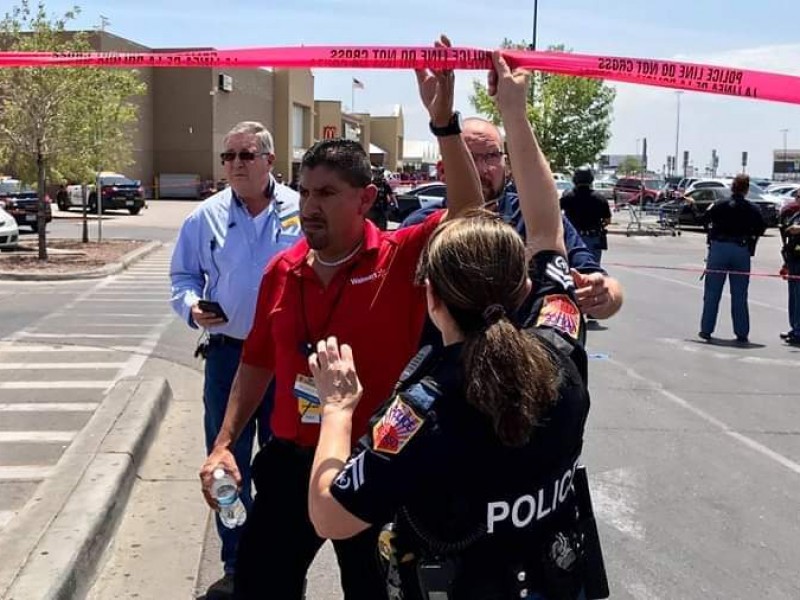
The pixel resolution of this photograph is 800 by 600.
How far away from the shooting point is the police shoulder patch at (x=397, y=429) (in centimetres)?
183

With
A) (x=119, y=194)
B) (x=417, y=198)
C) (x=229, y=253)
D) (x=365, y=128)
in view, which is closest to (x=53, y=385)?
(x=229, y=253)

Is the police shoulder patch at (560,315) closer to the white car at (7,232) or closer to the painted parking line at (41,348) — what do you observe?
the painted parking line at (41,348)

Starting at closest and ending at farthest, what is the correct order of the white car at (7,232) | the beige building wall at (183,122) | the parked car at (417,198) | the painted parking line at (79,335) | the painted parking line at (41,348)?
the painted parking line at (41,348) < the painted parking line at (79,335) < the white car at (7,232) < the parked car at (417,198) < the beige building wall at (183,122)

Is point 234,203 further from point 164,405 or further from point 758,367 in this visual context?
point 758,367

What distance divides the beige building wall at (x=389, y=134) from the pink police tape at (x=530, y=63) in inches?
3761

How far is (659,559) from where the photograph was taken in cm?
445

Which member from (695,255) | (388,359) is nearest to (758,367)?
(388,359)

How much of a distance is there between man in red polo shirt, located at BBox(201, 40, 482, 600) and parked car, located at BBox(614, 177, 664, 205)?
46.6 meters

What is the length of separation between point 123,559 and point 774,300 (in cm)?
1314

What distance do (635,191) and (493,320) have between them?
176 ft

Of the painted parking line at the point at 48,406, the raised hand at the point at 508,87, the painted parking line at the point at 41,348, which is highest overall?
the raised hand at the point at 508,87

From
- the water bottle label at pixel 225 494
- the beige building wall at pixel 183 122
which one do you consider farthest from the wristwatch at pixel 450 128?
the beige building wall at pixel 183 122

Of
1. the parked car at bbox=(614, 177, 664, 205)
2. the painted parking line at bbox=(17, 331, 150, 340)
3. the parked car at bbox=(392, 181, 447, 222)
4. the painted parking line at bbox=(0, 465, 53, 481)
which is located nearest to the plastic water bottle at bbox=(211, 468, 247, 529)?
the painted parking line at bbox=(0, 465, 53, 481)

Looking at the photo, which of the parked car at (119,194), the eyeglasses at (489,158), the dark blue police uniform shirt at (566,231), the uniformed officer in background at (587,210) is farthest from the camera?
the parked car at (119,194)
